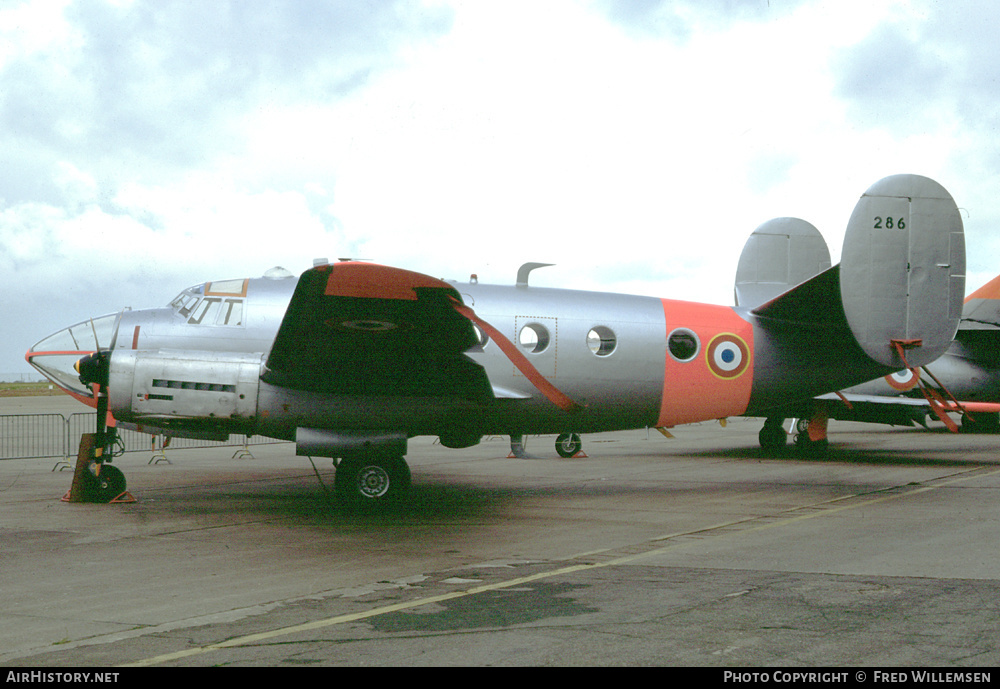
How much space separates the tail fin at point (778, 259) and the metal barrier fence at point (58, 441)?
1268cm

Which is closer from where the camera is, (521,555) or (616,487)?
(521,555)

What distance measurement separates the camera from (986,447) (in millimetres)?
24359

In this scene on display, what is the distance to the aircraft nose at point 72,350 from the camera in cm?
1351

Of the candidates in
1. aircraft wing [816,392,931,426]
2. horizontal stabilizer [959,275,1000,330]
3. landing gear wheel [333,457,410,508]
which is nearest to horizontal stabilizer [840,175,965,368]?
aircraft wing [816,392,931,426]

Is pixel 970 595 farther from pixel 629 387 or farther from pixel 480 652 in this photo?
pixel 629 387

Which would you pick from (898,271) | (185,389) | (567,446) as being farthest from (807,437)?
(185,389)

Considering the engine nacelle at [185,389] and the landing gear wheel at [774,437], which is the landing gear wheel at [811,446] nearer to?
the landing gear wheel at [774,437]

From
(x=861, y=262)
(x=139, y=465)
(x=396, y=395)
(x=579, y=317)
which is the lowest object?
(x=139, y=465)

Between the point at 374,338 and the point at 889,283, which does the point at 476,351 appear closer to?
the point at 374,338

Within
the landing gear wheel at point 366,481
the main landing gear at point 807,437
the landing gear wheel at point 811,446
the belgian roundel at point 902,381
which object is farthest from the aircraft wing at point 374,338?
the belgian roundel at point 902,381

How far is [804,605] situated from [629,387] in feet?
27.1

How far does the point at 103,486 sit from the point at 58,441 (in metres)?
16.6

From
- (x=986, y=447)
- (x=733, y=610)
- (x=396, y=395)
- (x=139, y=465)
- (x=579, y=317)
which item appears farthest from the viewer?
(x=986, y=447)

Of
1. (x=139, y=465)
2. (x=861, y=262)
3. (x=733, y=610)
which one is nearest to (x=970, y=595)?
(x=733, y=610)
